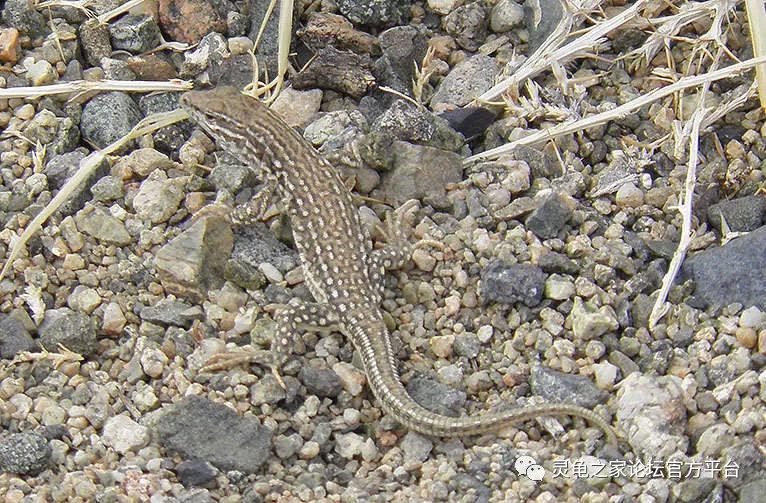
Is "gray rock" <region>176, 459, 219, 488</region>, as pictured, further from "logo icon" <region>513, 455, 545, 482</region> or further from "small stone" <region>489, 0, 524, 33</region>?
"small stone" <region>489, 0, 524, 33</region>

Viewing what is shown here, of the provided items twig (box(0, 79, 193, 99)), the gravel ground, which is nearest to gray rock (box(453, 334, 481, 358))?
the gravel ground

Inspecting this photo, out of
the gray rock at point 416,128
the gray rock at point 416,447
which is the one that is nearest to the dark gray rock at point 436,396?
the gray rock at point 416,447

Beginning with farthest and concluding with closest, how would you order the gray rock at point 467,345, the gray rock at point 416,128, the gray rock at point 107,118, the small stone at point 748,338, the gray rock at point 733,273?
the gray rock at point 107,118 < the gray rock at point 416,128 < the gray rock at point 467,345 < the gray rock at point 733,273 < the small stone at point 748,338

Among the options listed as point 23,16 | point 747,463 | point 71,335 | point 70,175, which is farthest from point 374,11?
point 747,463

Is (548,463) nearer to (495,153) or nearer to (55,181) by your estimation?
(495,153)

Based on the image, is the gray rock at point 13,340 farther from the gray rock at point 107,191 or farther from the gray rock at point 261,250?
the gray rock at point 261,250

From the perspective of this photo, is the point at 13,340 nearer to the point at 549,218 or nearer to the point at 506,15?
the point at 549,218

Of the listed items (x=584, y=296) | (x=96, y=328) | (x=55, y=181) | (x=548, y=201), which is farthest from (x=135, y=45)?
(x=584, y=296)
